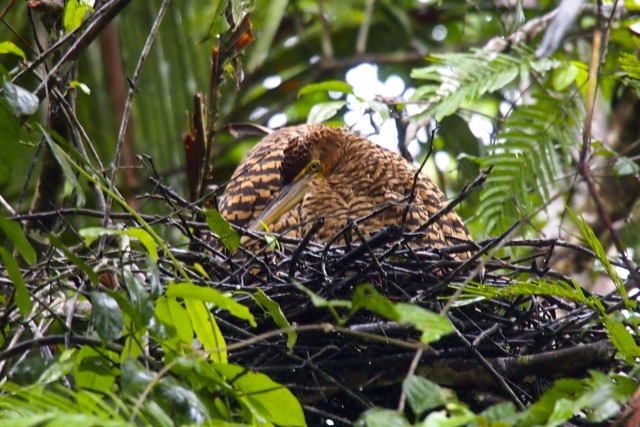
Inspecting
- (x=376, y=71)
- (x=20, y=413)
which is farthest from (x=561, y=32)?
(x=376, y=71)

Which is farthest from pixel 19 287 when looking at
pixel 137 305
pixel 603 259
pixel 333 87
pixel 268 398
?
pixel 333 87

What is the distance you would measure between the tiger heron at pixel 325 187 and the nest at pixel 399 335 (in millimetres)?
518

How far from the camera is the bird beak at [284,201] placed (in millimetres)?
3240

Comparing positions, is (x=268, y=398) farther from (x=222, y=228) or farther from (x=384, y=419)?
(x=222, y=228)

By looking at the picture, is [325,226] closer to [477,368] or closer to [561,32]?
[477,368]

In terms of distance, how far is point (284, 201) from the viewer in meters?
3.30

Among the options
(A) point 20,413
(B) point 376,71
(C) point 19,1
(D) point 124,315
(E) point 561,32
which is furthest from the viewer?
(B) point 376,71

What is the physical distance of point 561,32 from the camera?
1522 mm

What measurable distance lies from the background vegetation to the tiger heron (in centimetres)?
12

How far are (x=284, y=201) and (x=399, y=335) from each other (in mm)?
982

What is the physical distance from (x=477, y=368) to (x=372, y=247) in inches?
15.0

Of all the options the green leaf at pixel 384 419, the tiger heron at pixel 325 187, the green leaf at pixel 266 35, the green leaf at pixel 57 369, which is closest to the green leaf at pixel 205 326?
the green leaf at pixel 57 369

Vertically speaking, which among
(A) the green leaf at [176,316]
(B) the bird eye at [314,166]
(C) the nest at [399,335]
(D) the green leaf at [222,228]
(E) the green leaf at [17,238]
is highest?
(E) the green leaf at [17,238]

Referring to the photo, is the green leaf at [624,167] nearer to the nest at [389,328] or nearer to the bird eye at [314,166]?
the nest at [389,328]
